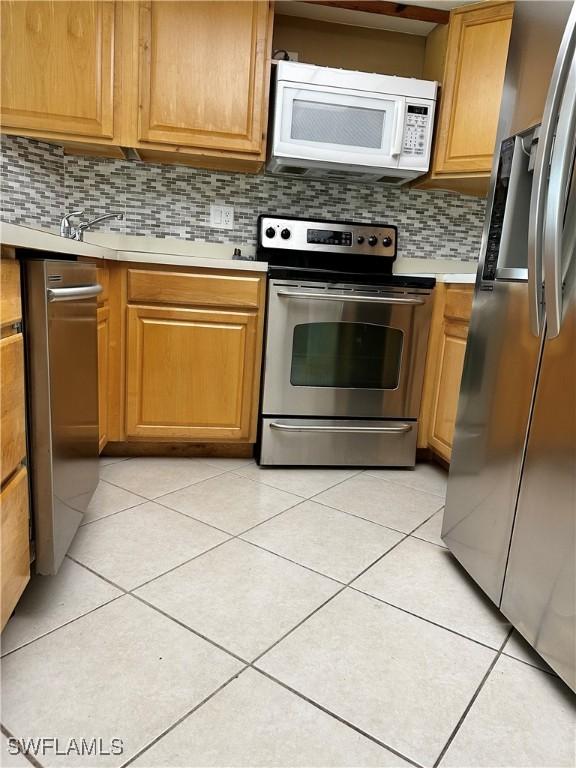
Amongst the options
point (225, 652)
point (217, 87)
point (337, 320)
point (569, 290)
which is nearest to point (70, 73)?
point (217, 87)

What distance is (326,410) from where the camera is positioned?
229 centimetres

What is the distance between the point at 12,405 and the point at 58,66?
184 cm

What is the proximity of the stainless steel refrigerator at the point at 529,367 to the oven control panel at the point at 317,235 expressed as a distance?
3.98ft

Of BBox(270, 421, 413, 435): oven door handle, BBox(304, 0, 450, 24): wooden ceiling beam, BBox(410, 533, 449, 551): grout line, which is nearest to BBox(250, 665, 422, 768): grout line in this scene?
BBox(410, 533, 449, 551): grout line

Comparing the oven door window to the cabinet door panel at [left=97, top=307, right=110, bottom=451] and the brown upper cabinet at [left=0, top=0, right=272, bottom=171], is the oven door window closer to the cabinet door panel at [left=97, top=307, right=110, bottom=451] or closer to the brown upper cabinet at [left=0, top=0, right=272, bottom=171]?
the cabinet door panel at [left=97, top=307, right=110, bottom=451]

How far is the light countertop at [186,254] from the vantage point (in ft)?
5.97

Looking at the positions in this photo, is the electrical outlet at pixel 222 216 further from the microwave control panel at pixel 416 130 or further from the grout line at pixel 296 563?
the grout line at pixel 296 563

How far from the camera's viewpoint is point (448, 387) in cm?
225

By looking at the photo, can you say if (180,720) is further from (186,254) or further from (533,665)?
(186,254)

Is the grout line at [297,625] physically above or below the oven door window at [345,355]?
below

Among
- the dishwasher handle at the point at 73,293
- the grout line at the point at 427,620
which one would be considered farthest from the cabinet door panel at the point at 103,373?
the grout line at the point at 427,620

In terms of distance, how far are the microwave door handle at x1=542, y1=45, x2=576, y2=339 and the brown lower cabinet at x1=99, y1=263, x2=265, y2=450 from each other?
4.27 ft

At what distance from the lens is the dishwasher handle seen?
1114 mm

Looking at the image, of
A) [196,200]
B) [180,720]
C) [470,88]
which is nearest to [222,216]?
[196,200]
